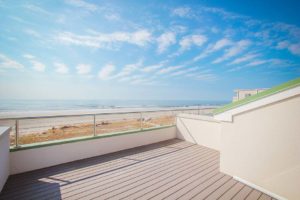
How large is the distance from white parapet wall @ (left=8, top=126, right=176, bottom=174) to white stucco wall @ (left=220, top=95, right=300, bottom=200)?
2348 millimetres

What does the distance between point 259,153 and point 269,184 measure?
17.0 inches

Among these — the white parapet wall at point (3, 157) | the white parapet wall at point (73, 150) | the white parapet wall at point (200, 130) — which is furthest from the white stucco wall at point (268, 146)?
the white parapet wall at point (3, 157)

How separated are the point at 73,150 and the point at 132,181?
163 centimetres

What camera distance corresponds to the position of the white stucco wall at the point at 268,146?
1891 mm

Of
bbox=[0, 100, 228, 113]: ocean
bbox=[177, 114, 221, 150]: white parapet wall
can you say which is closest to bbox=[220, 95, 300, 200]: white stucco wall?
bbox=[177, 114, 221, 150]: white parapet wall

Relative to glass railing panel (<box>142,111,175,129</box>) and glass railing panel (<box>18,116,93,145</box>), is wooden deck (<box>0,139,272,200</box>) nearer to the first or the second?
glass railing panel (<box>18,116,93,145</box>)

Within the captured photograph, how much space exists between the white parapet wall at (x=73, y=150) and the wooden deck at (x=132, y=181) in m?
0.14

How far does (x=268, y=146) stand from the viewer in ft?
7.06

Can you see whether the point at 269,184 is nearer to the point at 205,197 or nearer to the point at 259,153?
the point at 259,153

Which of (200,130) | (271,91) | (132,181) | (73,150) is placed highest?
(271,91)

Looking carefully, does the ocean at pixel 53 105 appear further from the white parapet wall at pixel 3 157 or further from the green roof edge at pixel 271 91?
the green roof edge at pixel 271 91

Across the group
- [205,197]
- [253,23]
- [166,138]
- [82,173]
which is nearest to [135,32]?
[166,138]

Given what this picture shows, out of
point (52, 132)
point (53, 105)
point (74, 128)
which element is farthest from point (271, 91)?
point (53, 105)

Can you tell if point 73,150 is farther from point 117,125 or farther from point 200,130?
point 117,125
